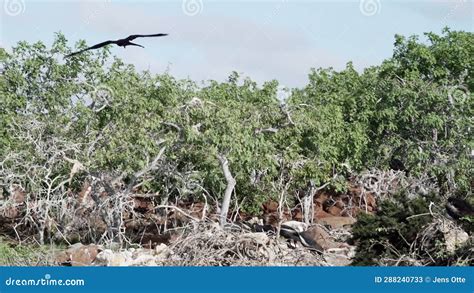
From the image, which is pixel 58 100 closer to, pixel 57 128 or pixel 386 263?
pixel 57 128

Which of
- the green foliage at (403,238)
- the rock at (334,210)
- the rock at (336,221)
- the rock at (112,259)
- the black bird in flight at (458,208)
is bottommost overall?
the rock at (336,221)

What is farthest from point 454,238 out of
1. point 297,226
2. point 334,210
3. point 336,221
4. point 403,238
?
point 334,210

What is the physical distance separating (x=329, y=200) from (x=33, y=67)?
1135 cm

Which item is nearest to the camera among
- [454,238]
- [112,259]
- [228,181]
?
[454,238]

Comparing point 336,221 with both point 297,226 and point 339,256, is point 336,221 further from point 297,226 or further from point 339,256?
point 339,256

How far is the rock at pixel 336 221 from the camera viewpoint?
87.2 ft

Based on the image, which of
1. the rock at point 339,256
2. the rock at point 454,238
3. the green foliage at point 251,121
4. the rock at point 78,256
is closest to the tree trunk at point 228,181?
the green foliage at point 251,121

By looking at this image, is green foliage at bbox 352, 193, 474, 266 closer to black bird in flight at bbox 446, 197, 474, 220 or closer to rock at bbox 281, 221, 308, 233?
black bird in flight at bbox 446, 197, 474, 220

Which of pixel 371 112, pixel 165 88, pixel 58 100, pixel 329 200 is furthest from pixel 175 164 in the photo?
pixel 329 200

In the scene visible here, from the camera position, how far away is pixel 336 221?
90.0ft

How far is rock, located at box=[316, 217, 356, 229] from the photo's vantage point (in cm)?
2659

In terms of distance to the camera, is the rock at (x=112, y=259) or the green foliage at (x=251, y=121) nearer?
the rock at (x=112, y=259)

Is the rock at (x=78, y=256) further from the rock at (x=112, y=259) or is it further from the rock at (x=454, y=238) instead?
the rock at (x=454, y=238)

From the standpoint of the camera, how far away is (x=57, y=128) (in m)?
20.7
